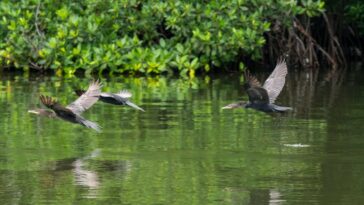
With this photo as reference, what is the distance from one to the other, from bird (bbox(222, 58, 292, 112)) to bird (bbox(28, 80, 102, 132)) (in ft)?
4.85

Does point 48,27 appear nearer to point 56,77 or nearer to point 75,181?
point 56,77

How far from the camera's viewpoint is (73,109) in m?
11.2

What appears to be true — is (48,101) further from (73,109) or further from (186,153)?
(186,153)

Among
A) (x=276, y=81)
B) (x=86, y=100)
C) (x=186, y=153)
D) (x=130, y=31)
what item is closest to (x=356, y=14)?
(x=130, y=31)

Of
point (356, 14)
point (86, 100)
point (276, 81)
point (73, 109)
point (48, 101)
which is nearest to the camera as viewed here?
point (48, 101)

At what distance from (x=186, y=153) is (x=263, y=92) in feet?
4.84

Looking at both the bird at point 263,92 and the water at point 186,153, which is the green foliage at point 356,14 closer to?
the water at point 186,153

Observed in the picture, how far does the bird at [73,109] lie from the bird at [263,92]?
1479 millimetres

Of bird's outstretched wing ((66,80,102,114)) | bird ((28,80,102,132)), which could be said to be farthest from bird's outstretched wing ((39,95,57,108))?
bird's outstretched wing ((66,80,102,114))

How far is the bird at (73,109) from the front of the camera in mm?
10434

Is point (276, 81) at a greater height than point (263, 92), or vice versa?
point (276, 81)

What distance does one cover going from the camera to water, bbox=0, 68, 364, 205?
8648 mm

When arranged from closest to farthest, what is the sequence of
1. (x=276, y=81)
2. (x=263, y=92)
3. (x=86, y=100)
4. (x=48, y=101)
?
(x=48, y=101)
(x=86, y=100)
(x=263, y=92)
(x=276, y=81)

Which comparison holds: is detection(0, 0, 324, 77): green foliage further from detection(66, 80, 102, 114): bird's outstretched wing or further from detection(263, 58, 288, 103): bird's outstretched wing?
detection(66, 80, 102, 114): bird's outstretched wing
